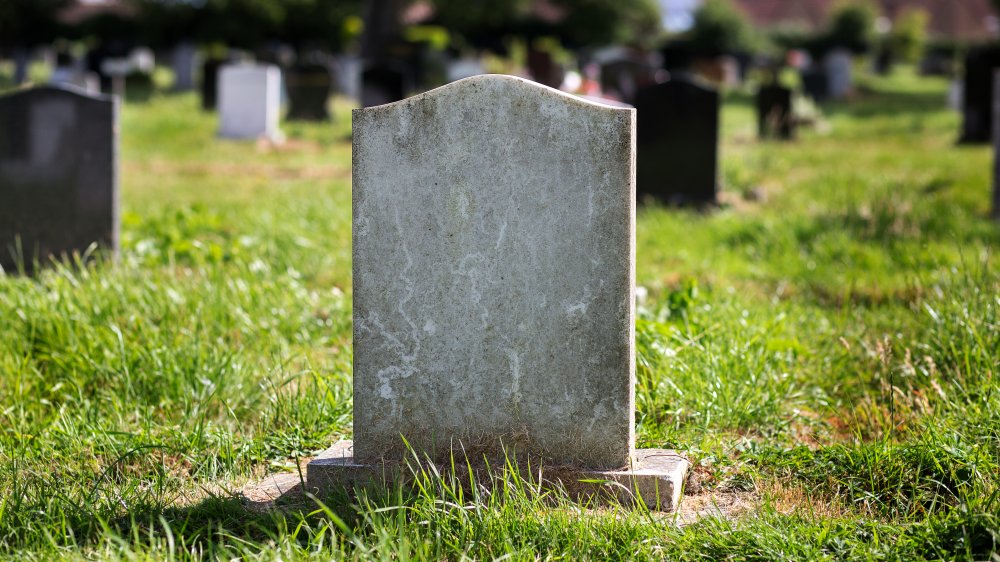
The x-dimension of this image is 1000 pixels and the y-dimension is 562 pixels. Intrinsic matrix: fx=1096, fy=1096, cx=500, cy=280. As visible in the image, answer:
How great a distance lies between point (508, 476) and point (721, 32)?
42.7m

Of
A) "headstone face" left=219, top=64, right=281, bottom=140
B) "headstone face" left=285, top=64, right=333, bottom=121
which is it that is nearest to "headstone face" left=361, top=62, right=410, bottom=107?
"headstone face" left=285, top=64, right=333, bottom=121

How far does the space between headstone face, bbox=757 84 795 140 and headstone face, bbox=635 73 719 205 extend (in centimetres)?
708

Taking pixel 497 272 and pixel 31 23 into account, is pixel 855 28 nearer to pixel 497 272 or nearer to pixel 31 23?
pixel 31 23

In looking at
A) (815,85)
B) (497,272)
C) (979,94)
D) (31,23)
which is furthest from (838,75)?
(497,272)

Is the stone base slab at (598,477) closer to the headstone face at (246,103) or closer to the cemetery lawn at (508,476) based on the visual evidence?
the cemetery lawn at (508,476)

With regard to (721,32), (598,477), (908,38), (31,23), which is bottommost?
(598,477)

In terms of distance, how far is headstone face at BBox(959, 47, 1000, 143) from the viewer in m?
14.2

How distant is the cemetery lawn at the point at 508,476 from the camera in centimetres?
267

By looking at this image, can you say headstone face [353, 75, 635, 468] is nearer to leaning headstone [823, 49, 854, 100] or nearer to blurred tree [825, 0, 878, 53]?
leaning headstone [823, 49, 854, 100]

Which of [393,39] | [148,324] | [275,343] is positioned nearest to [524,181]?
[275,343]

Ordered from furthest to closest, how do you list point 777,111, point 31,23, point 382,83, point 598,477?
point 31,23
point 382,83
point 777,111
point 598,477

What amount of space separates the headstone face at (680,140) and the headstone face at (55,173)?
4632mm

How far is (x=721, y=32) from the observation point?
143 ft

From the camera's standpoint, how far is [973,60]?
14.3m
